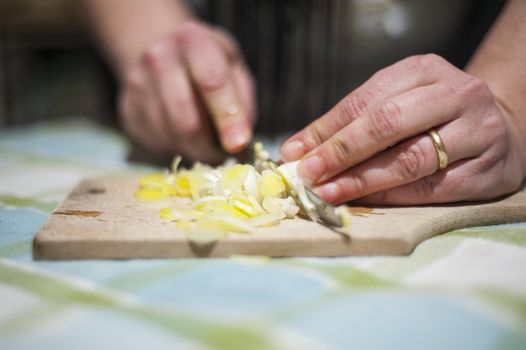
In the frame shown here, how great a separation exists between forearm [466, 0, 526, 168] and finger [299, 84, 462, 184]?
140 millimetres

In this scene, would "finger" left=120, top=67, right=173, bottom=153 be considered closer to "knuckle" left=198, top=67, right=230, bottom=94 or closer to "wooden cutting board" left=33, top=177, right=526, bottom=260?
"knuckle" left=198, top=67, right=230, bottom=94

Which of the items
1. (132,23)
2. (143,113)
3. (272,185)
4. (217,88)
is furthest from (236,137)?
(132,23)

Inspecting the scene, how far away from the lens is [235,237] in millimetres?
557

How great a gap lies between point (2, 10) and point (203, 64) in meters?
1.47

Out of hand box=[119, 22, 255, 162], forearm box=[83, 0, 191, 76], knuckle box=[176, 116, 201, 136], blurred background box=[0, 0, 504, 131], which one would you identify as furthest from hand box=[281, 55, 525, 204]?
forearm box=[83, 0, 191, 76]

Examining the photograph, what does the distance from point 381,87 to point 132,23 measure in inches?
35.7

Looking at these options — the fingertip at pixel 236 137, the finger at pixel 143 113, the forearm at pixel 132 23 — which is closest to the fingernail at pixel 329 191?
the fingertip at pixel 236 137

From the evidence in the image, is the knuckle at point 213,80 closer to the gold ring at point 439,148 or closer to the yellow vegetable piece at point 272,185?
the yellow vegetable piece at point 272,185

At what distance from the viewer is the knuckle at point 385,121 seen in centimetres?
62

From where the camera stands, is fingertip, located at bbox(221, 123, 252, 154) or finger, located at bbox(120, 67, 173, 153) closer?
fingertip, located at bbox(221, 123, 252, 154)

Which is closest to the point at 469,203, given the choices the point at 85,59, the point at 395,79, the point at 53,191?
the point at 395,79

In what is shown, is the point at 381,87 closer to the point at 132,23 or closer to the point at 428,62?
the point at 428,62

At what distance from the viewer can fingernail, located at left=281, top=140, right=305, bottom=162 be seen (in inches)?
28.1

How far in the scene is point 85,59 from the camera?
2441 millimetres
